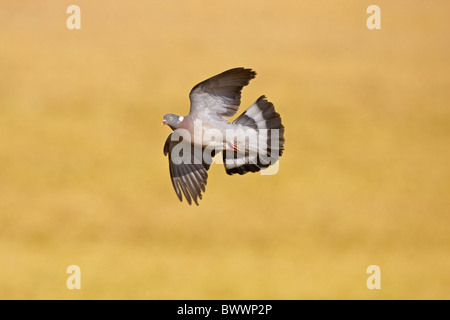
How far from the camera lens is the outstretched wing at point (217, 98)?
414 cm

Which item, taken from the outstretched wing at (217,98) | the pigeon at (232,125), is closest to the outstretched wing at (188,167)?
the pigeon at (232,125)

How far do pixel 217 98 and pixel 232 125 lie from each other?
0.57 feet

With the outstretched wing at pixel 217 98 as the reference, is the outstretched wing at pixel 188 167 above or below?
below

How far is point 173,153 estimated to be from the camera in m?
4.61

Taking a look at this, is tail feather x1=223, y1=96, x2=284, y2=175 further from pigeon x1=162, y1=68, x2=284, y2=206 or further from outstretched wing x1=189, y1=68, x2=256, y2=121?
outstretched wing x1=189, y1=68, x2=256, y2=121

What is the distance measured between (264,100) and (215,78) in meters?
0.33

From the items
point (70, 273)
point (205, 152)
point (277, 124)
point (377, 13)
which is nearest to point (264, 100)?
point (277, 124)

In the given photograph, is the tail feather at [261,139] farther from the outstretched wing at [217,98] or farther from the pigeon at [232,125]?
the outstretched wing at [217,98]

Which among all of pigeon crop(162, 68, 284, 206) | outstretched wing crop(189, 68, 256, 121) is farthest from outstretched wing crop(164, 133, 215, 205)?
outstretched wing crop(189, 68, 256, 121)

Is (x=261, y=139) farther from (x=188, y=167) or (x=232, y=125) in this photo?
(x=188, y=167)

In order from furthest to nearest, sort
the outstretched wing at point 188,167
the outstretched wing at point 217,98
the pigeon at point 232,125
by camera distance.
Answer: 1. the outstretched wing at point 188,167
2. the outstretched wing at point 217,98
3. the pigeon at point 232,125

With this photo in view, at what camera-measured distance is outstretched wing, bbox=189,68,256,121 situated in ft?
13.6

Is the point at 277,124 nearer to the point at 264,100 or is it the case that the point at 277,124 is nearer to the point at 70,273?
the point at 264,100

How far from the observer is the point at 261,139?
4.18 metres
